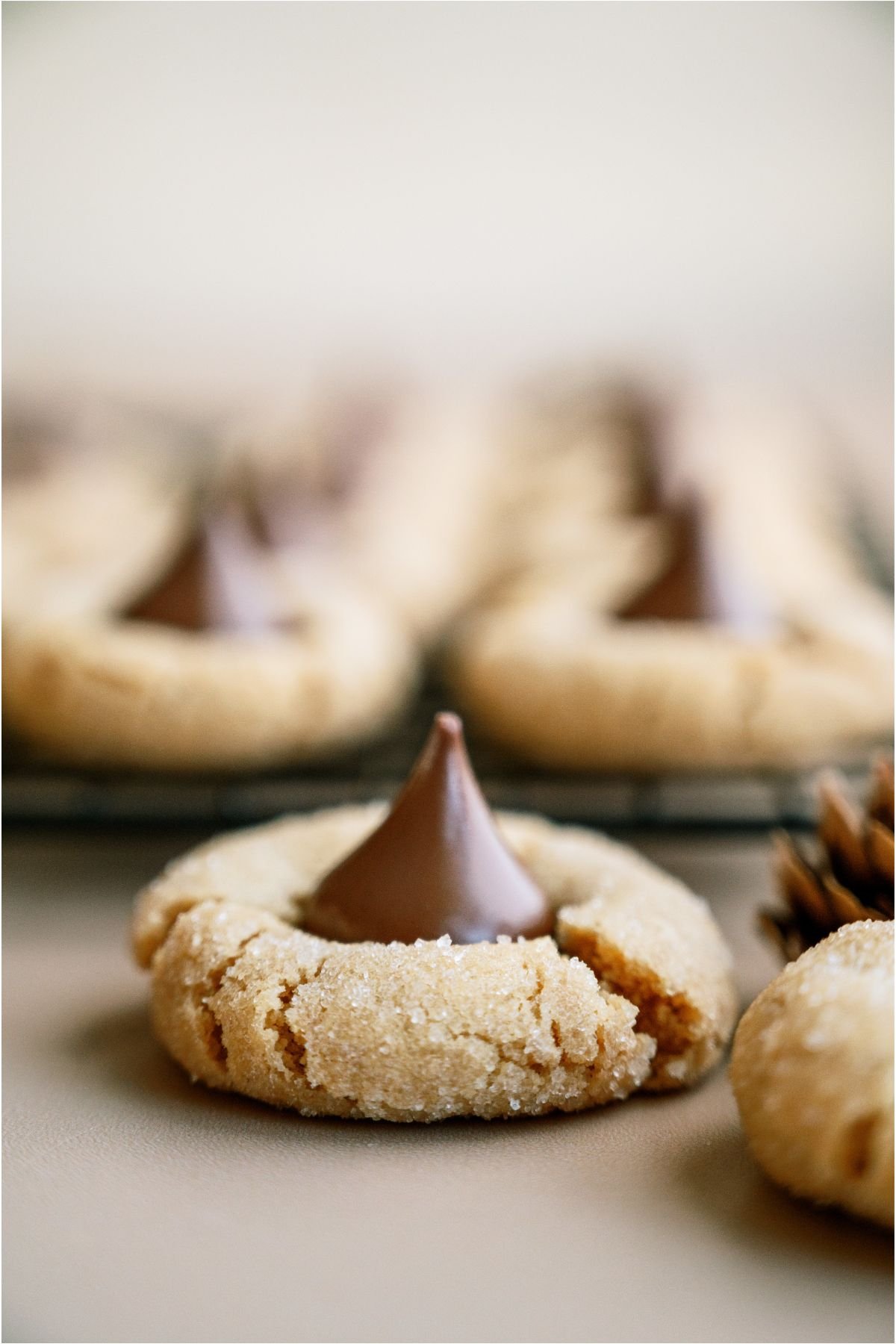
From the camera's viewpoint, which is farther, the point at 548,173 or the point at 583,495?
the point at 548,173

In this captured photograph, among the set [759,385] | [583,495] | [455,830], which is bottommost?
[455,830]

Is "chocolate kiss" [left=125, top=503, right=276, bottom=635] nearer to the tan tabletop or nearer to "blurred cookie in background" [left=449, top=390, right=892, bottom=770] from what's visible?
"blurred cookie in background" [left=449, top=390, right=892, bottom=770]

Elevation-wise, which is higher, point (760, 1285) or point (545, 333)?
point (545, 333)

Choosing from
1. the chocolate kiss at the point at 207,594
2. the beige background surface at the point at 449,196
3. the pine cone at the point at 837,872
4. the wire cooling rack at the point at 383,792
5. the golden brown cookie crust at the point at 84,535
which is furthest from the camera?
the beige background surface at the point at 449,196

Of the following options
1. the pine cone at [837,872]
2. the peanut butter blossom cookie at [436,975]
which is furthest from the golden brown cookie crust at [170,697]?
the pine cone at [837,872]

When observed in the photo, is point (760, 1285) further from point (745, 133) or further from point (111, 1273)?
point (745, 133)

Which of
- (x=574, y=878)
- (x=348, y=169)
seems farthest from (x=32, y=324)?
(x=574, y=878)

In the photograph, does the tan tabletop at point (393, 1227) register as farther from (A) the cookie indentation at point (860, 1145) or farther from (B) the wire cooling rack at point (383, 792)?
(B) the wire cooling rack at point (383, 792)
